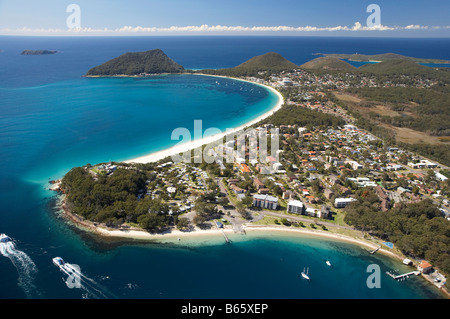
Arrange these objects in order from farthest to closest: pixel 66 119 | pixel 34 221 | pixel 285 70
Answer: pixel 285 70
pixel 66 119
pixel 34 221

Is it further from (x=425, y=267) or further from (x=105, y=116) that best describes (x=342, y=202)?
(x=105, y=116)

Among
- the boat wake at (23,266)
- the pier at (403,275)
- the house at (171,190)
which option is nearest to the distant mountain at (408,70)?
the pier at (403,275)

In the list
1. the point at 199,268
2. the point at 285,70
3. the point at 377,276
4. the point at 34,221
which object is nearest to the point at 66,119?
the point at 34,221

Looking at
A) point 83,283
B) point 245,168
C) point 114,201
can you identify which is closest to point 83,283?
point 83,283

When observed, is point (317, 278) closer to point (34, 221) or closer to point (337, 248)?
point (337, 248)

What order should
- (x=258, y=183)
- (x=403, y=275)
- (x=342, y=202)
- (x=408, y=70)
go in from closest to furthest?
(x=403, y=275), (x=342, y=202), (x=258, y=183), (x=408, y=70)
